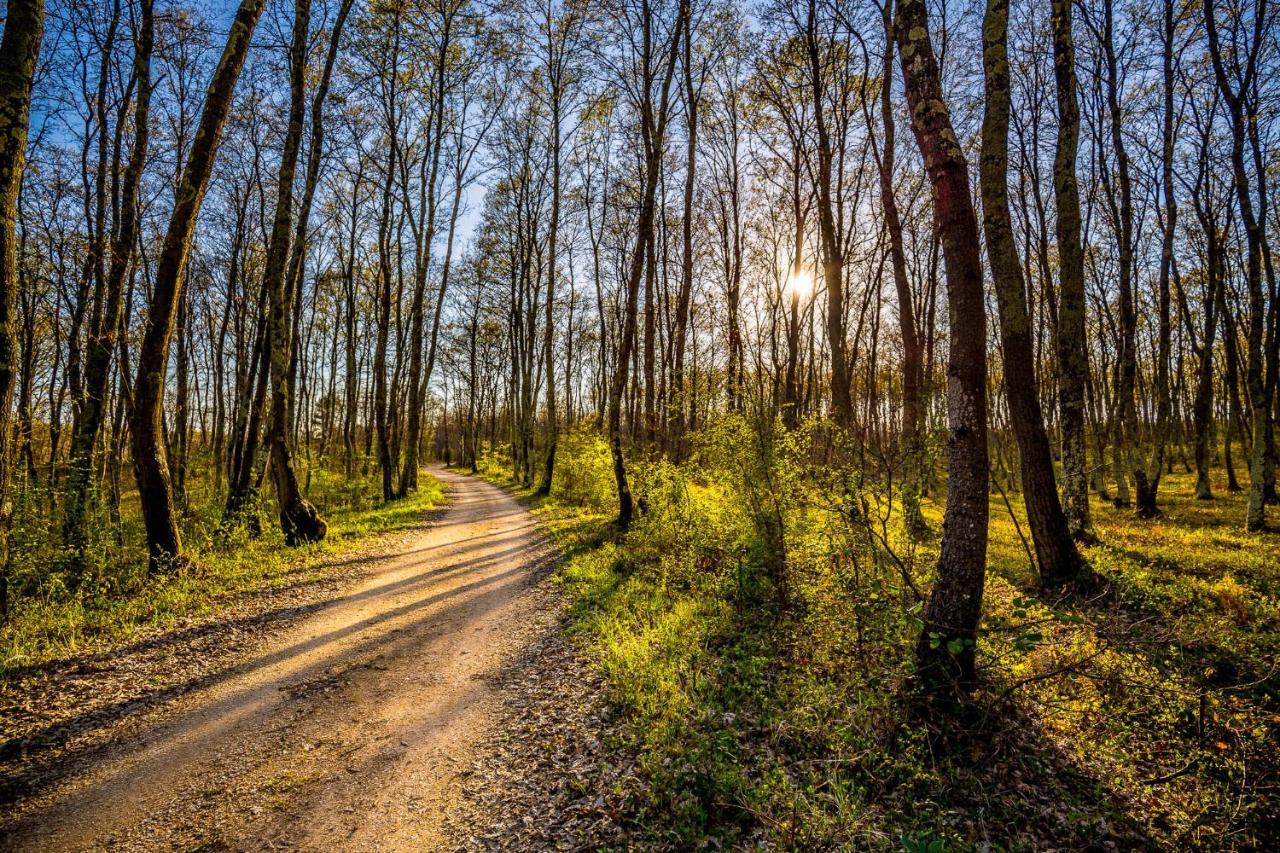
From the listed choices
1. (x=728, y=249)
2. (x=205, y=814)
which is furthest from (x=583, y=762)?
(x=728, y=249)

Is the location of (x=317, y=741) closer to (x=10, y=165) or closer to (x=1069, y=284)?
(x=10, y=165)

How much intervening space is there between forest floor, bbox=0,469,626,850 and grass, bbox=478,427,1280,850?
807 mm

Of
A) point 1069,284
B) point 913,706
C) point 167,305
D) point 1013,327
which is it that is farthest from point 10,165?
point 1069,284

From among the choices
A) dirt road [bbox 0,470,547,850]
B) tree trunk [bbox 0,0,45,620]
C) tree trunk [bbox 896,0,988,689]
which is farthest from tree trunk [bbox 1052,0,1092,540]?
tree trunk [bbox 0,0,45,620]

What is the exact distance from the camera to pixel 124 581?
7164mm

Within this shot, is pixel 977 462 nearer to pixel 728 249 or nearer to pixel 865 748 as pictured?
pixel 865 748

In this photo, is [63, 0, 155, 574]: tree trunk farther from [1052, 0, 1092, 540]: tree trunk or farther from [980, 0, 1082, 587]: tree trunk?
[1052, 0, 1092, 540]: tree trunk

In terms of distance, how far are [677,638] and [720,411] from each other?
3440 mm

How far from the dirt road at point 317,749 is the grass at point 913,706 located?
1.52 m

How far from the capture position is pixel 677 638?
627cm

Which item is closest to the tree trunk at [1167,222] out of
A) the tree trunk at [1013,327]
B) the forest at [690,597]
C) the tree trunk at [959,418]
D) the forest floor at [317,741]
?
the forest at [690,597]

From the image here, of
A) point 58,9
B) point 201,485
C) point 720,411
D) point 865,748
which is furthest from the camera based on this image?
point 201,485

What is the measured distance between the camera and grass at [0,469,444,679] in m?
5.64

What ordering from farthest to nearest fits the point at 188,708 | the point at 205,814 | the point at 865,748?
the point at 188,708 < the point at 865,748 < the point at 205,814
